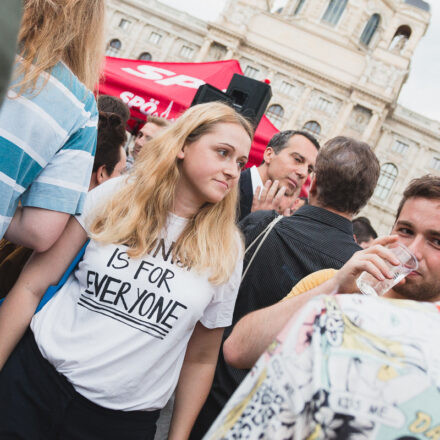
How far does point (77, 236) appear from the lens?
1.65 m

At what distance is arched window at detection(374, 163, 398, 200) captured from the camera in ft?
99.1

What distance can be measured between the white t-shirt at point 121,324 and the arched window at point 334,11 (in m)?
37.9

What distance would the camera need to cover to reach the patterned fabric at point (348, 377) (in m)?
0.69

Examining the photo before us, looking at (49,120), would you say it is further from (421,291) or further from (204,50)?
(204,50)

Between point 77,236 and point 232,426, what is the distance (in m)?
1.12

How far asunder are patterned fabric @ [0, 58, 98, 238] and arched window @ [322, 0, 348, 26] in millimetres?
37835

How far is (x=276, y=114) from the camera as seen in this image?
30.1 m

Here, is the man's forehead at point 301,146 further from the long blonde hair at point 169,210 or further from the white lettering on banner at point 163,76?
the white lettering on banner at point 163,76

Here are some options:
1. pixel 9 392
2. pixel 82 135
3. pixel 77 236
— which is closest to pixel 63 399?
pixel 9 392

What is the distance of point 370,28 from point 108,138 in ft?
133

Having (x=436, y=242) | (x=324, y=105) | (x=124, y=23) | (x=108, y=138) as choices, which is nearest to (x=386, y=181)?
(x=324, y=105)

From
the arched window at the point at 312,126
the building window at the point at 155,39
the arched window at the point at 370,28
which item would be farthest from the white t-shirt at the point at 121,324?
the arched window at the point at 370,28

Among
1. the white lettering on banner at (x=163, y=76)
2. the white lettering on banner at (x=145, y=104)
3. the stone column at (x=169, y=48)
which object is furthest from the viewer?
the stone column at (x=169, y=48)

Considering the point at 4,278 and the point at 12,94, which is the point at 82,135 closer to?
the point at 12,94
